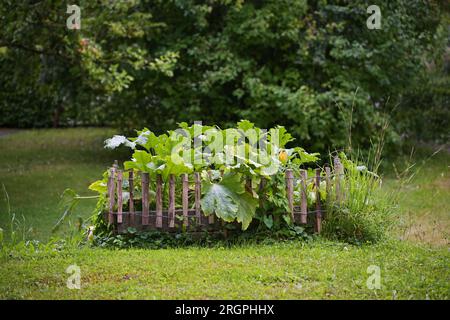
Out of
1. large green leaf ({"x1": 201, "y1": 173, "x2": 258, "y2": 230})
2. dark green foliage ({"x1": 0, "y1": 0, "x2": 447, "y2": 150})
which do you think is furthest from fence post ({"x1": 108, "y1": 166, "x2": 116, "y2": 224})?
dark green foliage ({"x1": 0, "y1": 0, "x2": 447, "y2": 150})

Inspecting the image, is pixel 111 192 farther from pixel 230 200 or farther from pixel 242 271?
pixel 242 271

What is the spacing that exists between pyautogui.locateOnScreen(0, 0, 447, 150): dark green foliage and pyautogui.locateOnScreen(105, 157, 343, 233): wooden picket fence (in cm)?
535

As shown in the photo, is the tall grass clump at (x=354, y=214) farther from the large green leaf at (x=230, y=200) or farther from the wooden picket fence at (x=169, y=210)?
the large green leaf at (x=230, y=200)

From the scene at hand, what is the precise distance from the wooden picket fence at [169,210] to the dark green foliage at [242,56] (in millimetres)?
Result: 5347

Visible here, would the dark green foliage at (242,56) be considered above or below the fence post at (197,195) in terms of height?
above

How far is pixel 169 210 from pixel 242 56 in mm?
7576

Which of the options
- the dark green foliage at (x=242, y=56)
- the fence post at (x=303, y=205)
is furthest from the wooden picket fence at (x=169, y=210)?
the dark green foliage at (x=242, y=56)

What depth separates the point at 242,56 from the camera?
43.8ft

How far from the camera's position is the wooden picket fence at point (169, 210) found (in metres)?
6.25

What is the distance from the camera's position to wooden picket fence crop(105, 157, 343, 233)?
6248mm

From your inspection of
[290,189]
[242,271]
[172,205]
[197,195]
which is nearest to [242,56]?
[290,189]

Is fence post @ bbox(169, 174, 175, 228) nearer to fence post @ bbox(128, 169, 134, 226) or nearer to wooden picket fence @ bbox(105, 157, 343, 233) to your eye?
wooden picket fence @ bbox(105, 157, 343, 233)
